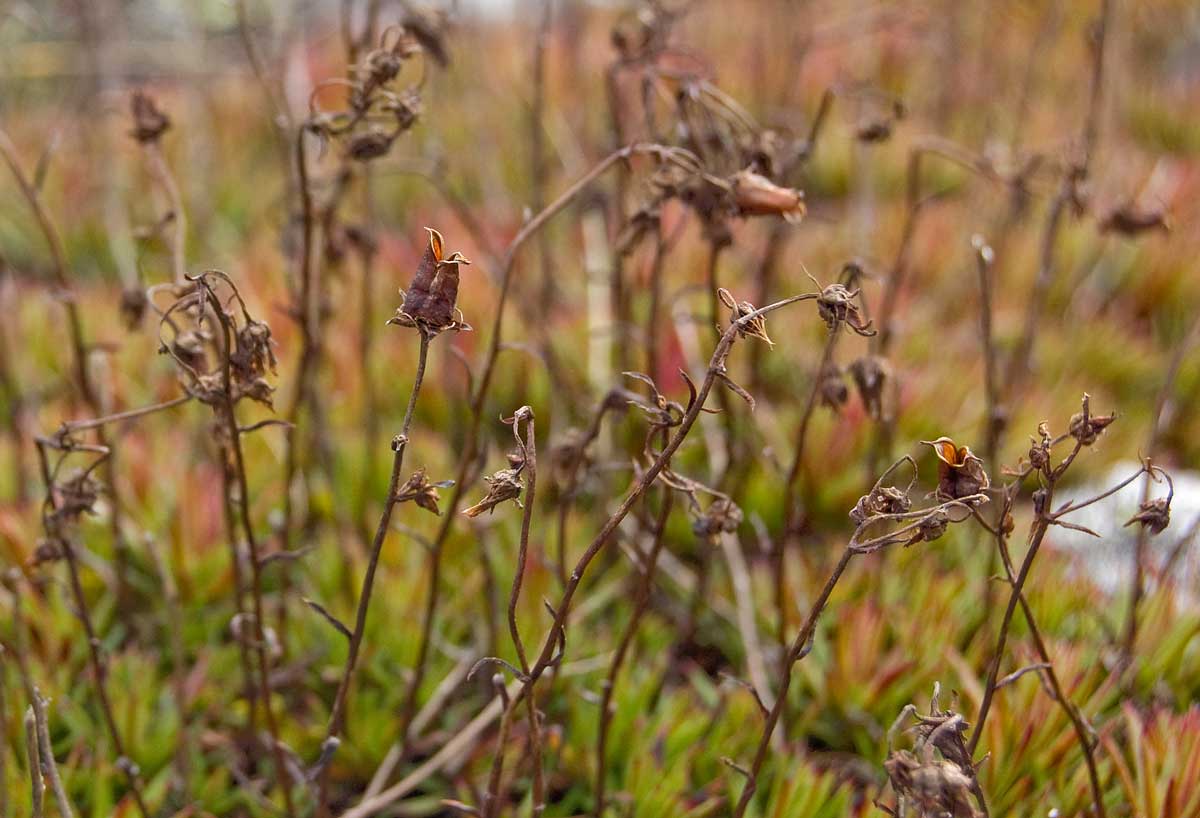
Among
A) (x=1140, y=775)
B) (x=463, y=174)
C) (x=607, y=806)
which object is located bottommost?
(x=607, y=806)

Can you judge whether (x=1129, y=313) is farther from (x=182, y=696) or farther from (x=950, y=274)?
(x=182, y=696)

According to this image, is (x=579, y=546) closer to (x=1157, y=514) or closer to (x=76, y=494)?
(x=76, y=494)

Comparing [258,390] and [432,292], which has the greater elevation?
[432,292]

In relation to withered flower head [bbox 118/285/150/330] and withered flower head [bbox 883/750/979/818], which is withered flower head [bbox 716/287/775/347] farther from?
withered flower head [bbox 118/285/150/330]

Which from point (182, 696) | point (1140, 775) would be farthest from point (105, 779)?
point (1140, 775)

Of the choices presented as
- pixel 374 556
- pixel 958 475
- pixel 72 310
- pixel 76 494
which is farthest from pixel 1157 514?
pixel 72 310

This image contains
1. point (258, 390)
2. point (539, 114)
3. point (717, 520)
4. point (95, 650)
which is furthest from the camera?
point (539, 114)

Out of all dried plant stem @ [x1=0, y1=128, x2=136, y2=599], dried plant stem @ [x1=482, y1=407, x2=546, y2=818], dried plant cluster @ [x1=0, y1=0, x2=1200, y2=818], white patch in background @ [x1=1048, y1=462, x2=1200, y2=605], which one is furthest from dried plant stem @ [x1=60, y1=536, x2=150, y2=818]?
white patch in background @ [x1=1048, y1=462, x2=1200, y2=605]
